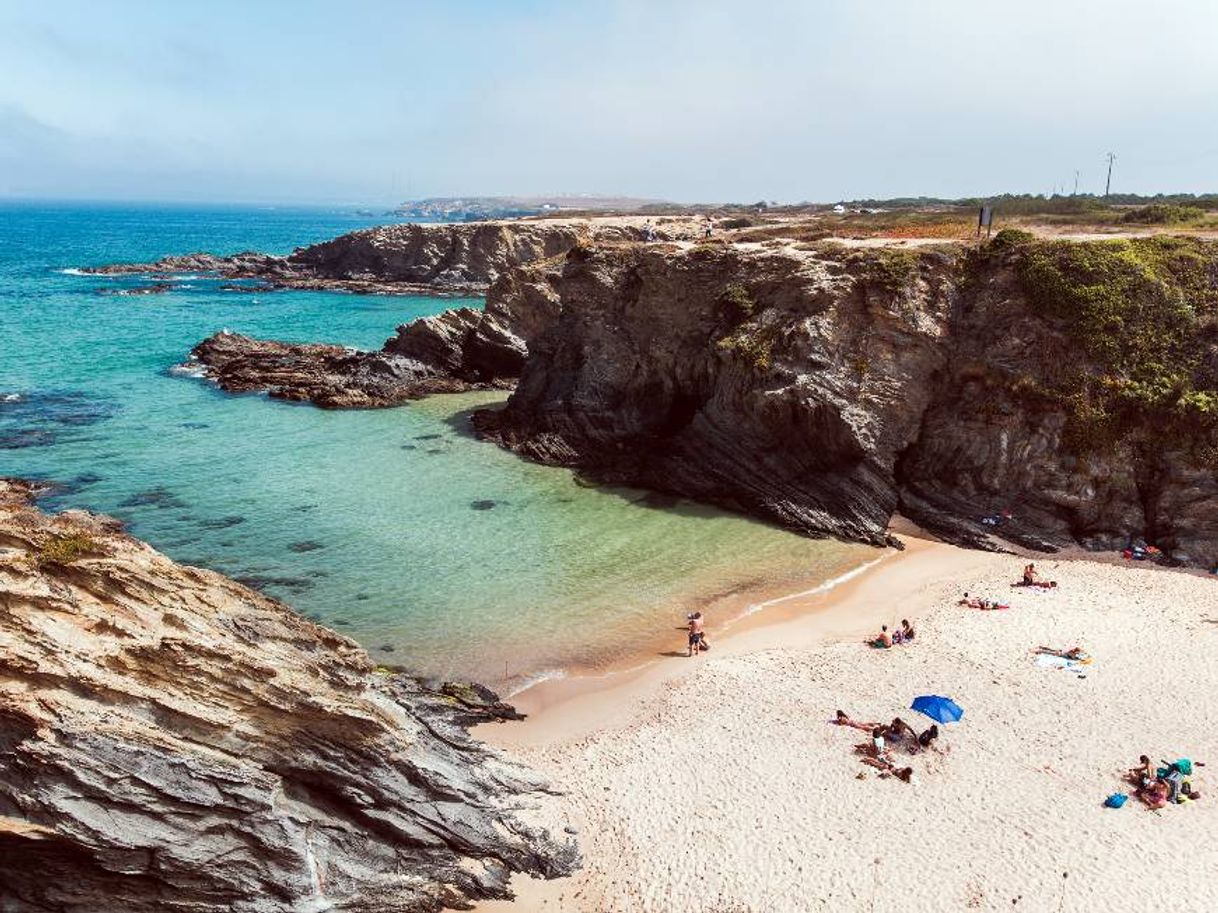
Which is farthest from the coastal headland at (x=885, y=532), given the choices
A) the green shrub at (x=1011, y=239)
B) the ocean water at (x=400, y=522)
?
the ocean water at (x=400, y=522)

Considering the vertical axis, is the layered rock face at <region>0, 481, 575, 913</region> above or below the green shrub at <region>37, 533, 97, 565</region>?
below

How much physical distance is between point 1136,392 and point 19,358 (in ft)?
227

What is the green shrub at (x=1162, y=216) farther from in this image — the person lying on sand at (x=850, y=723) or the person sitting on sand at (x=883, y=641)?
the person lying on sand at (x=850, y=723)

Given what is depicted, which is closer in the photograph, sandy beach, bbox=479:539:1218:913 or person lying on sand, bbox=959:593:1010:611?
sandy beach, bbox=479:539:1218:913

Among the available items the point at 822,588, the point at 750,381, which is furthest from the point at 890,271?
the point at 822,588

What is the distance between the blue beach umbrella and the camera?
19531mm

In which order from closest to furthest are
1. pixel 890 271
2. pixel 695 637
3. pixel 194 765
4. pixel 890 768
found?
pixel 194 765
pixel 890 768
pixel 695 637
pixel 890 271

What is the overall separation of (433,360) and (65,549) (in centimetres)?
4434

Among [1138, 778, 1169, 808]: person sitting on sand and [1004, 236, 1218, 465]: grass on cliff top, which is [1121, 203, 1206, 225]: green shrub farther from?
[1138, 778, 1169, 808]: person sitting on sand

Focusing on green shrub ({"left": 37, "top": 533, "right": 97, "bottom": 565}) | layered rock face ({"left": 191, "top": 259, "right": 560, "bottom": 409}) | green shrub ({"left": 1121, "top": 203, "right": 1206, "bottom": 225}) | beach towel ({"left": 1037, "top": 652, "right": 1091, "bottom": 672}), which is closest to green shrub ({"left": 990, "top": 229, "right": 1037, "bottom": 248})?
green shrub ({"left": 1121, "top": 203, "right": 1206, "bottom": 225})

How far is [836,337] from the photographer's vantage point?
33656 millimetres

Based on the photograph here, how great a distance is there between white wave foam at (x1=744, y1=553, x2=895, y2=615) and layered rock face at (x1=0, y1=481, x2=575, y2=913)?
44.2ft

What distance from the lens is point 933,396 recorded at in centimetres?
3431

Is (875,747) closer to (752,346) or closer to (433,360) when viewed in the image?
(752,346)
